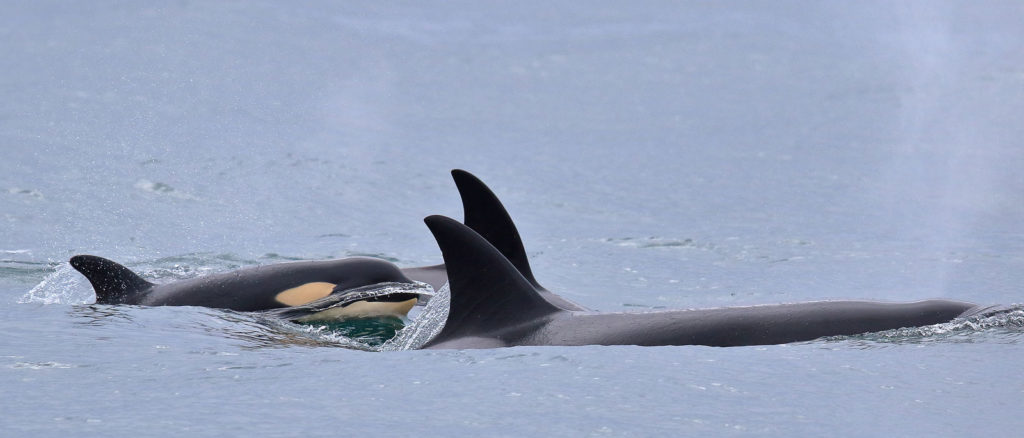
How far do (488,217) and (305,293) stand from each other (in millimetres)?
1838

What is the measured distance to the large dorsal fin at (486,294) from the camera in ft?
22.0

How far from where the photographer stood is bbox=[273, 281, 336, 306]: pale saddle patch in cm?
895

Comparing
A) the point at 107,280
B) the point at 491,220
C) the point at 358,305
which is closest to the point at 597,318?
the point at 491,220

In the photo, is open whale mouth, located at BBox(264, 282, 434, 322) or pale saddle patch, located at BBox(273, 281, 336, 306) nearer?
open whale mouth, located at BBox(264, 282, 434, 322)

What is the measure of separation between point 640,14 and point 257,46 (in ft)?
23.1

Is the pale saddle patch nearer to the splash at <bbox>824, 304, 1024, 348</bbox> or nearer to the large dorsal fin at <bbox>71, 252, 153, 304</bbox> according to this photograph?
the large dorsal fin at <bbox>71, 252, 153, 304</bbox>

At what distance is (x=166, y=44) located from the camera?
2130cm

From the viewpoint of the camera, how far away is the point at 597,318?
682cm

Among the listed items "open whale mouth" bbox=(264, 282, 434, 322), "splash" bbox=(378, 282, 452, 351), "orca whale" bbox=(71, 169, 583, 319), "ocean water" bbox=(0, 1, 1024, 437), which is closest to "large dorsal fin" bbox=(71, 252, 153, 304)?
"orca whale" bbox=(71, 169, 583, 319)

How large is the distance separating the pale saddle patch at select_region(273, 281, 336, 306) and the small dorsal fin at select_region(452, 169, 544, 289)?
1.67 m

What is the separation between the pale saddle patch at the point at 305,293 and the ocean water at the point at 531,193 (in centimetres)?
47

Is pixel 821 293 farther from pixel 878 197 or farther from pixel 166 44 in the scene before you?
pixel 166 44

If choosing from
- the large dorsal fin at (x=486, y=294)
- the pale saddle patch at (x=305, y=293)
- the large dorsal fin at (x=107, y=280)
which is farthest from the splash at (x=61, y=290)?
the large dorsal fin at (x=486, y=294)

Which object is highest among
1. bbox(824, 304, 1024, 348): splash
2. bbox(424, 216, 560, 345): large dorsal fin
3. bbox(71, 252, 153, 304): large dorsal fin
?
bbox(71, 252, 153, 304): large dorsal fin
